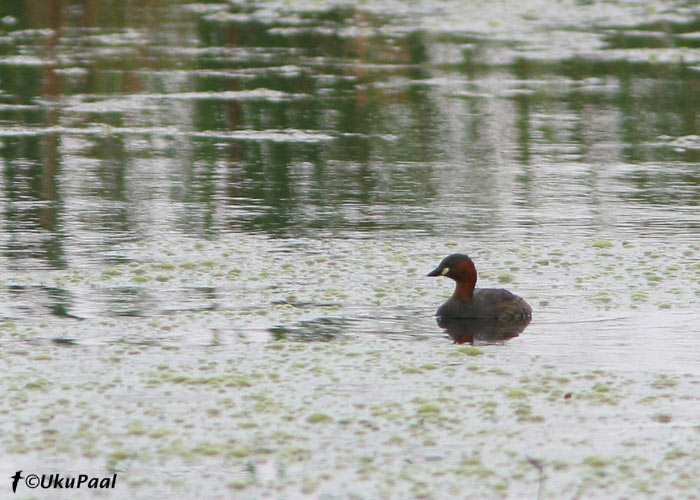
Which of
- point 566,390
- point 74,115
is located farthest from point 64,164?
point 566,390

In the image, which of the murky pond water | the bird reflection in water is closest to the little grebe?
the bird reflection in water

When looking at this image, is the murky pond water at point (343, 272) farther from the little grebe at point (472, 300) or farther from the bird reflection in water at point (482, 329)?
the little grebe at point (472, 300)

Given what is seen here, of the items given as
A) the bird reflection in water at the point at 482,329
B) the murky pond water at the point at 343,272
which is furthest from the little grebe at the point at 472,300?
the murky pond water at the point at 343,272

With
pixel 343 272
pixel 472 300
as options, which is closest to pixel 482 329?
pixel 472 300

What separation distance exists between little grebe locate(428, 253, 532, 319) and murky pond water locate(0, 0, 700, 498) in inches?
10.8

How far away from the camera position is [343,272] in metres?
10.5

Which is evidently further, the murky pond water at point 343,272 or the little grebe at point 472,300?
the little grebe at point 472,300

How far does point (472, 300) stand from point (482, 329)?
0.84 feet

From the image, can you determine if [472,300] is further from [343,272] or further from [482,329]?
[343,272]

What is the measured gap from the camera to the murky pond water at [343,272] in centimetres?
668

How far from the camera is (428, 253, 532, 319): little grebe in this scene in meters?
9.20

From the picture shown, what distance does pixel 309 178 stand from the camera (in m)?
14.7

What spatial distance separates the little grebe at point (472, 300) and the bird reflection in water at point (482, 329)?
0.11 feet

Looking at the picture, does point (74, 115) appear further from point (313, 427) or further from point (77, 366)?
point (313, 427)
